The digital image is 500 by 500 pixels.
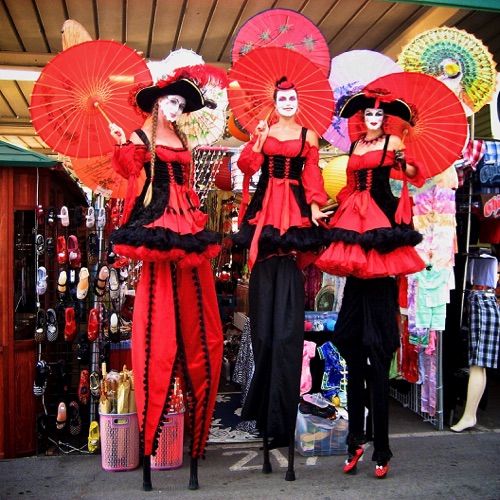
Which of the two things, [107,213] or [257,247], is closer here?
[257,247]

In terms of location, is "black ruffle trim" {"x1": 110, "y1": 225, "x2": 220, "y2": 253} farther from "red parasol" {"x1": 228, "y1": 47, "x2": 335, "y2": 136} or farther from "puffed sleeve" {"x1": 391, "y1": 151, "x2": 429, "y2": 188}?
"puffed sleeve" {"x1": 391, "y1": 151, "x2": 429, "y2": 188}

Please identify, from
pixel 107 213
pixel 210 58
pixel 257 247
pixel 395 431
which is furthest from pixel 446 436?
pixel 210 58

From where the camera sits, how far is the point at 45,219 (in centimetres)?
429

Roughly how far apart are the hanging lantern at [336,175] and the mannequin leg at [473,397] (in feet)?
6.08

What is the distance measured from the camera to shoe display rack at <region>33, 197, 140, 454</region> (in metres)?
4.24

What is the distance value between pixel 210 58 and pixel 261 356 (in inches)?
164

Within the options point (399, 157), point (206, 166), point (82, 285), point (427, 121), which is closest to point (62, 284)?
point (82, 285)

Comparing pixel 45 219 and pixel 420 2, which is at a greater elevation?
pixel 420 2

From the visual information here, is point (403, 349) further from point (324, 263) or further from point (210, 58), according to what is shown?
point (210, 58)

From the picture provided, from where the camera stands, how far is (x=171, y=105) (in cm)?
357

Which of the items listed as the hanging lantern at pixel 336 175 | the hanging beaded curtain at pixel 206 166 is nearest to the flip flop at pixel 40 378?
the hanging beaded curtain at pixel 206 166

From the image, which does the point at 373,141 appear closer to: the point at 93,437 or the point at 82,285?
the point at 82,285

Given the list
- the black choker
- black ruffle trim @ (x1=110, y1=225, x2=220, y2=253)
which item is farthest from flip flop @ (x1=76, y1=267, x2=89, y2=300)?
the black choker

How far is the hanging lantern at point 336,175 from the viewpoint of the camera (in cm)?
482
